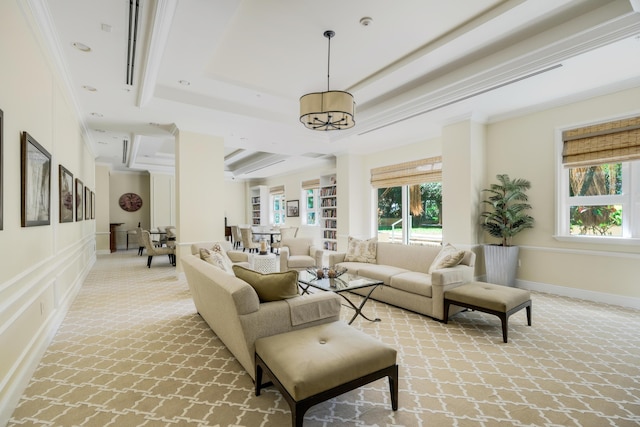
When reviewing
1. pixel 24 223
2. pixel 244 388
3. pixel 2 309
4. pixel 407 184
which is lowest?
A: pixel 244 388

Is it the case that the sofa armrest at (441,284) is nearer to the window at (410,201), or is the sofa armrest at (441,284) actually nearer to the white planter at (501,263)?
the white planter at (501,263)

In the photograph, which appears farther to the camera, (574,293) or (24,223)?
(574,293)

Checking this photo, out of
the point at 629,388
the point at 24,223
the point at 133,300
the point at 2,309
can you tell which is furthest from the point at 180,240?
the point at 629,388

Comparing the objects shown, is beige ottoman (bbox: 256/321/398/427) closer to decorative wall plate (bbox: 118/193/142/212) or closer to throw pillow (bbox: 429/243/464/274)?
throw pillow (bbox: 429/243/464/274)

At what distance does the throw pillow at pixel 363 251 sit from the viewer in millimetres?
5141

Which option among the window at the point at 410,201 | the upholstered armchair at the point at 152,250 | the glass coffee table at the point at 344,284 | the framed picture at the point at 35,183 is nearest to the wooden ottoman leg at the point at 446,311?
the glass coffee table at the point at 344,284

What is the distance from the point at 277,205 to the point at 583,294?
975 cm

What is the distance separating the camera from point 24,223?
2.33 meters

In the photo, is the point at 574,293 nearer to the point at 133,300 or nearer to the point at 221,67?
the point at 221,67

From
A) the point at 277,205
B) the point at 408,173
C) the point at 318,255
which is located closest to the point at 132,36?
the point at 318,255

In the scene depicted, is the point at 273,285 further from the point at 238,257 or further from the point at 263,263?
the point at 263,263

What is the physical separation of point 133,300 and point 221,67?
3568 mm

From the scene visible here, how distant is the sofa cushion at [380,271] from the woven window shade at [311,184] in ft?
17.4

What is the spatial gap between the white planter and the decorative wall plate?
11302 millimetres
